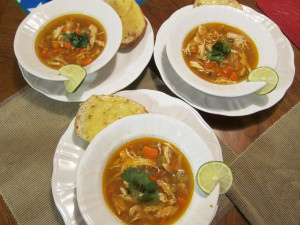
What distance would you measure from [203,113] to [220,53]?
2.16 feet

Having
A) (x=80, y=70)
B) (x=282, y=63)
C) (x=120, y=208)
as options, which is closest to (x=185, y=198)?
(x=120, y=208)

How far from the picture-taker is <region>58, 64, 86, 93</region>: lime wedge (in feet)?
8.11

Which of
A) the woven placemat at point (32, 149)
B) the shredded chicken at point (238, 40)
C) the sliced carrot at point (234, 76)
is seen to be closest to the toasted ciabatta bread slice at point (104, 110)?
the woven placemat at point (32, 149)

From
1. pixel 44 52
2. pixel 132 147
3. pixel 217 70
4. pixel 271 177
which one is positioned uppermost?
pixel 44 52

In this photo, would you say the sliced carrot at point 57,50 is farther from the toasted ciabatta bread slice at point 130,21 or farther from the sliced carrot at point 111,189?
the sliced carrot at point 111,189

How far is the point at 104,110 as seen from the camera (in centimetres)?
242

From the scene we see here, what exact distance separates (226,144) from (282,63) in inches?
42.9

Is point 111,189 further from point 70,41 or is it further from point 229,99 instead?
point 70,41

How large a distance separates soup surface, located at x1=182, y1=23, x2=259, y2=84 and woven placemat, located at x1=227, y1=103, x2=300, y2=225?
0.67m

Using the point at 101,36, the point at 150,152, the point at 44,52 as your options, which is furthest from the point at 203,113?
the point at 44,52

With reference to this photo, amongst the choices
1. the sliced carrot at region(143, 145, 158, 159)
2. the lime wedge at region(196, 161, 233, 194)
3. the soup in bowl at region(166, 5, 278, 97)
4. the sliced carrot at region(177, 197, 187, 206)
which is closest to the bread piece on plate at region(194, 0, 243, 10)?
the soup in bowl at region(166, 5, 278, 97)

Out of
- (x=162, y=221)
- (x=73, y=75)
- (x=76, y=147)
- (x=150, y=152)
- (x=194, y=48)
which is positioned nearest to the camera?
(x=162, y=221)

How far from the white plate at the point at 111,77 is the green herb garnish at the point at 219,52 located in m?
0.64

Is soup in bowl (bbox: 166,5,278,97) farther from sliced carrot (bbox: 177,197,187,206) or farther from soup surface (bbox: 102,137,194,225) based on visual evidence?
sliced carrot (bbox: 177,197,187,206)
